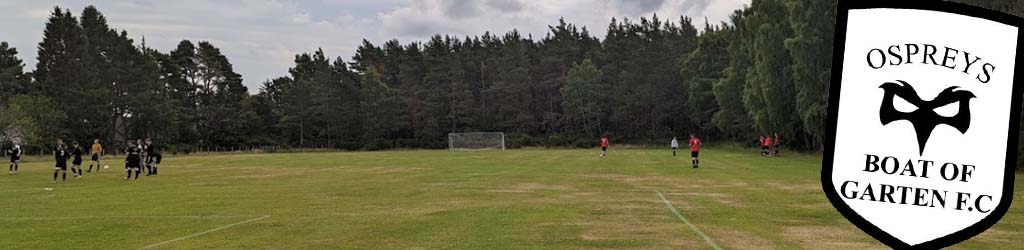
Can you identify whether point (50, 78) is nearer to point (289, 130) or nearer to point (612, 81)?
point (289, 130)

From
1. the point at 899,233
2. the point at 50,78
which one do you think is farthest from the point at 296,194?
the point at 50,78

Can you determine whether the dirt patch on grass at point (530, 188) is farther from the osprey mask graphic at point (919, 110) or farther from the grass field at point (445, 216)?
the osprey mask graphic at point (919, 110)

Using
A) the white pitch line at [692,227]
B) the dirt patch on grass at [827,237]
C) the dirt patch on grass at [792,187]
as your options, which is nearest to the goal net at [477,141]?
the dirt patch on grass at [792,187]

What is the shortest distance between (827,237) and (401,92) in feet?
303

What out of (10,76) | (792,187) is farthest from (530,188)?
(10,76)

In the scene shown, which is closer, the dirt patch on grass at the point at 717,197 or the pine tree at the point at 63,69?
the dirt patch on grass at the point at 717,197

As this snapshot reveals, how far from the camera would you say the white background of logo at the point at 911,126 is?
2.09 metres

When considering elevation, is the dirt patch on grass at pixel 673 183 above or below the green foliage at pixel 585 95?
below

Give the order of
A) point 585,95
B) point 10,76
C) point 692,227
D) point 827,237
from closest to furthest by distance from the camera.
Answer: point 827,237 → point 692,227 → point 10,76 → point 585,95

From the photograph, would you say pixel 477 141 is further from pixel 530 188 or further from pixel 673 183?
pixel 530 188

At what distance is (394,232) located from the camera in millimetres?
12367

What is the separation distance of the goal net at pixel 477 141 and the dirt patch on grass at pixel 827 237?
7165cm

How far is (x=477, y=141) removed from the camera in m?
87.8

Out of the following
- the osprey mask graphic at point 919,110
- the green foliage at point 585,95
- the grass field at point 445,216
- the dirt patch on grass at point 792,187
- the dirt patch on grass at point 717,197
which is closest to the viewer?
the osprey mask graphic at point 919,110
